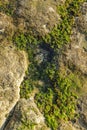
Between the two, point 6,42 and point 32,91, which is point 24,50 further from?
point 32,91

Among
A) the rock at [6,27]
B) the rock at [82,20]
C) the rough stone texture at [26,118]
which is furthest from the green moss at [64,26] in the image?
the rough stone texture at [26,118]

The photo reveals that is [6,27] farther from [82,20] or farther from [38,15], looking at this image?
[82,20]

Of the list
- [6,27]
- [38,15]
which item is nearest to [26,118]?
[6,27]

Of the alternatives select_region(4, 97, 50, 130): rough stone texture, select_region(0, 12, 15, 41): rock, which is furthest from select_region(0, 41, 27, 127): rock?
select_region(4, 97, 50, 130): rough stone texture

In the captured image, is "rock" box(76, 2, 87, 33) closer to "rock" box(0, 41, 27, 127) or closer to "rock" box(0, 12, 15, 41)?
"rock" box(0, 41, 27, 127)

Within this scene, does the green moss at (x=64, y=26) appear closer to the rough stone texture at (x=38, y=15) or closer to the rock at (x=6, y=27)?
the rough stone texture at (x=38, y=15)

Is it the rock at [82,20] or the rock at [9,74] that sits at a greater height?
the rock at [82,20]
